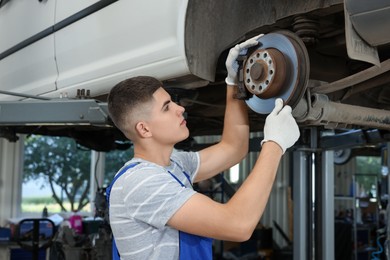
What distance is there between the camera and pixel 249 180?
1.22 meters

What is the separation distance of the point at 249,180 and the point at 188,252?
1.00 feet

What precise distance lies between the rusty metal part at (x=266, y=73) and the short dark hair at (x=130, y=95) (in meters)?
0.29

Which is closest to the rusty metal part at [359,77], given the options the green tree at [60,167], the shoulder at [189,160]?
the shoulder at [189,160]

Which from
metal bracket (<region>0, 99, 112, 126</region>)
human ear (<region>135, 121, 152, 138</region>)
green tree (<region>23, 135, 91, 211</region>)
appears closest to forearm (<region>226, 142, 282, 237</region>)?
human ear (<region>135, 121, 152, 138</region>)

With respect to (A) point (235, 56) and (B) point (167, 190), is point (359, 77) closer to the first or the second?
(A) point (235, 56)

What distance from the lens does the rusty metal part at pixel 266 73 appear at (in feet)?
4.11

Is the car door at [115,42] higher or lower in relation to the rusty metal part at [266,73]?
higher

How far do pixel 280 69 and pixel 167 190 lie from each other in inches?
17.2

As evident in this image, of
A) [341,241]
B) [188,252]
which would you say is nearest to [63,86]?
[188,252]

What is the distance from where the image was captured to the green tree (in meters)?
6.12

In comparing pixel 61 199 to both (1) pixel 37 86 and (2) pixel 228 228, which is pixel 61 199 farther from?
(2) pixel 228 228

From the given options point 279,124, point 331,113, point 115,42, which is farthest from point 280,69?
point 115,42

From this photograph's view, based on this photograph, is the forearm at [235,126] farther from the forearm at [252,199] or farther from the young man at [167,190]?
the forearm at [252,199]

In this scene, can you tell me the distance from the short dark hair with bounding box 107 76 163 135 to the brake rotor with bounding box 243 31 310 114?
0.29 metres
